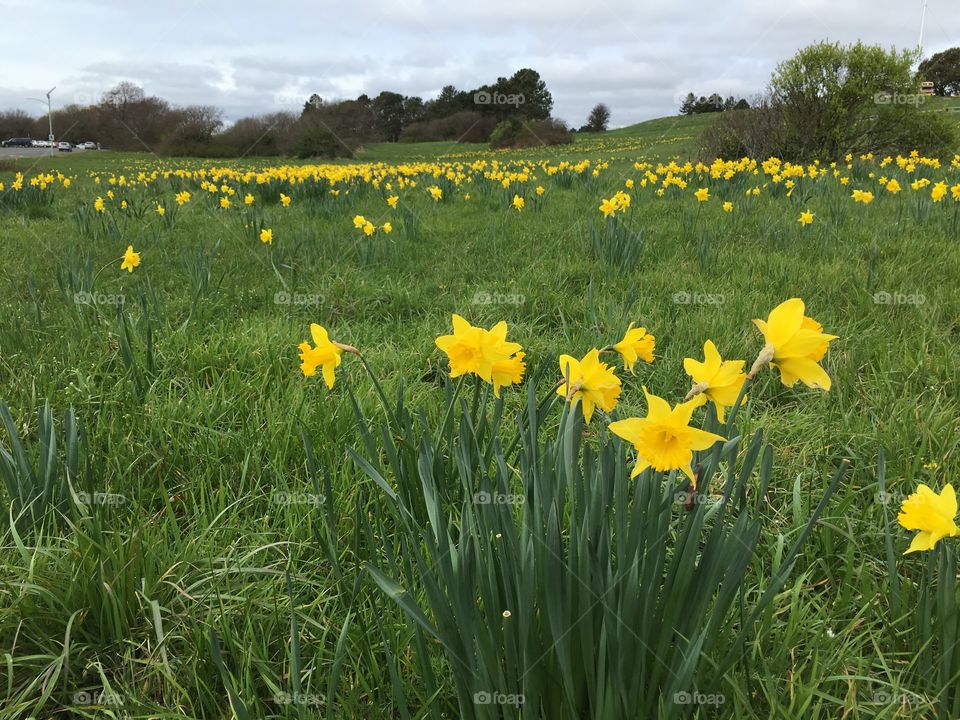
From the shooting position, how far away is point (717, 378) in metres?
0.95

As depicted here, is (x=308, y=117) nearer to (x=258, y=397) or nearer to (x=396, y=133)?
(x=396, y=133)

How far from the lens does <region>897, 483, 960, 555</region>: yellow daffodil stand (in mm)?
1077

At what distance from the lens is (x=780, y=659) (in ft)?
3.89

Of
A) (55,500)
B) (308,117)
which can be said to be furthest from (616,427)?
→ (308,117)

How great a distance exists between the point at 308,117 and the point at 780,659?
1149 inches
